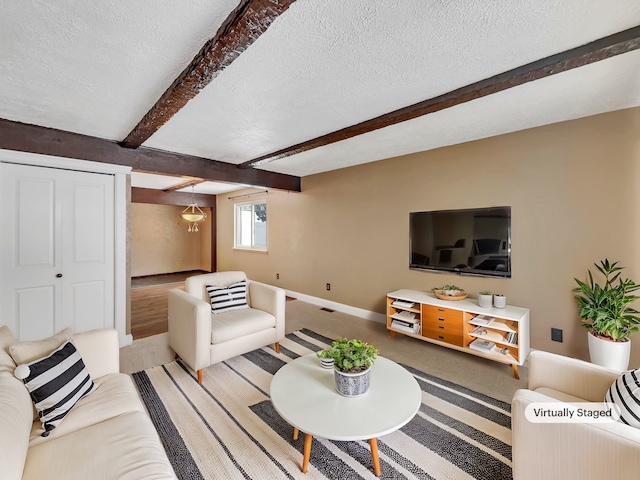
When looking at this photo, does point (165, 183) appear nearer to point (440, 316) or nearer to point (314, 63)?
point (314, 63)

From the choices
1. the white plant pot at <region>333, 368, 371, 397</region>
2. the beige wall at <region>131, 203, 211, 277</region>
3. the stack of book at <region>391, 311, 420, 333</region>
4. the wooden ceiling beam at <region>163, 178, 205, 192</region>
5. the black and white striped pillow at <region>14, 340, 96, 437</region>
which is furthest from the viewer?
the beige wall at <region>131, 203, 211, 277</region>

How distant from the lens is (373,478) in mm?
1451

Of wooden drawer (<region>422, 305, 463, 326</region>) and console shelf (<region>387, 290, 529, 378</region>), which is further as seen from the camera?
wooden drawer (<region>422, 305, 463, 326</region>)

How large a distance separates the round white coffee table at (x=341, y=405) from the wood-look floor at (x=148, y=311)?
8.67 ft

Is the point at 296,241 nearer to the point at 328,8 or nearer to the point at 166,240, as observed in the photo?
the point at 328,8

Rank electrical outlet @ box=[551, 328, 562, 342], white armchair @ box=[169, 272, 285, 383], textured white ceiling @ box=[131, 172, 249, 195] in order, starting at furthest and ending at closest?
textured white ceiling @ box=[131, 172, 249, 195] → electrical outlet @ box=[551, 328, 562, 342] → white armchair @ box=[169, 272, 285, 383]

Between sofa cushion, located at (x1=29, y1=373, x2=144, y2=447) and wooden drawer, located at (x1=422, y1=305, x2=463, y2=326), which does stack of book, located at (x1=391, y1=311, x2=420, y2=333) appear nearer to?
wooden drawer, located at (x1=422, y1=305, x2=463, y2=326)

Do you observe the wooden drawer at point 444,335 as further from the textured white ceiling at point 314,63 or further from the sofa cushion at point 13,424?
the sofa cushion at point 13,424

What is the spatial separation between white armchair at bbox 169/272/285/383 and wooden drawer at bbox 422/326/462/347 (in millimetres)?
1551

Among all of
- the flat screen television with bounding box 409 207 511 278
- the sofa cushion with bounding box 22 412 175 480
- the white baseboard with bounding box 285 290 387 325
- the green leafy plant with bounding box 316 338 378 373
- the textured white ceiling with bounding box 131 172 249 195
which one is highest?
the textured white ceiling with bounding box 131 172 249 195

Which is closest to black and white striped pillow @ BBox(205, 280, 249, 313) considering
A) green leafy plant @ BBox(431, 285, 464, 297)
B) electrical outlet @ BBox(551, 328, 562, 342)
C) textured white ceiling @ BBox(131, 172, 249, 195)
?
textured white ceiling @ BBox(131, 172, 249, 195)

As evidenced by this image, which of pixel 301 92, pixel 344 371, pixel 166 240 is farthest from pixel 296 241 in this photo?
pixel 166 240

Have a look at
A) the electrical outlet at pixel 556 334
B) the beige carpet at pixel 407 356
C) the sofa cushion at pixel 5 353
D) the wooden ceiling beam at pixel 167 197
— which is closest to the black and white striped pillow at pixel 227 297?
the beige carpet at pixel 407 356

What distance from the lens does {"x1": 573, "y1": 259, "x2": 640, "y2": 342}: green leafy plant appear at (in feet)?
7.06
